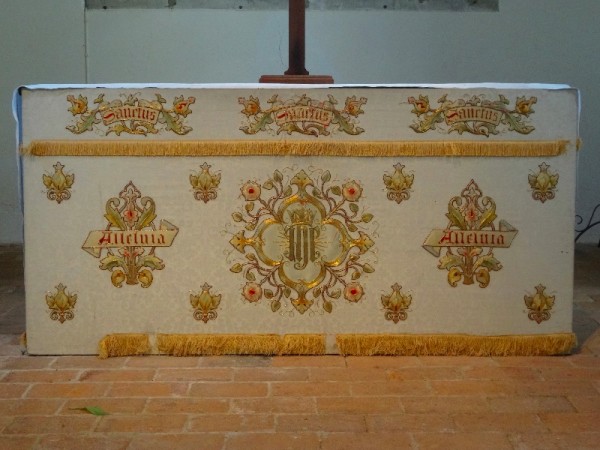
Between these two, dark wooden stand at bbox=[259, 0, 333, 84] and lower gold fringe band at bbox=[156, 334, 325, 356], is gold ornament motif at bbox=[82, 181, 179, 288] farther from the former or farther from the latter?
dark wooden stand at bbox=[259, 0, 333, 84]

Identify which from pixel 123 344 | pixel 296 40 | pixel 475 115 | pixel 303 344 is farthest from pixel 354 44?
pixel 123 344

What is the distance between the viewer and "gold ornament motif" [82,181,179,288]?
262 cm

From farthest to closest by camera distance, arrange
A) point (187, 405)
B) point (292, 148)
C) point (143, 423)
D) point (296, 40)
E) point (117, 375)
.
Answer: point (296, 40) < point (292, 148) < point (117, 375) < point (187, 405) < point (143, 423)

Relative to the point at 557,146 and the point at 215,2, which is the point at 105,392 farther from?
the point at 215,2

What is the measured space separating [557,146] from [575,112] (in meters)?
0.14

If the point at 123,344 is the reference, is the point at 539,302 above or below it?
above

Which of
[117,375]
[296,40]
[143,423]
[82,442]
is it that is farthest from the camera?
[296,40]

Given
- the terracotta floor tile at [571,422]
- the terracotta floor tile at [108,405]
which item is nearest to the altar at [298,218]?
the terracotta floor tile at [108,405]

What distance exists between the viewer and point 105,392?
91.4 inches

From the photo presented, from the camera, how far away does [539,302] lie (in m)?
2.67

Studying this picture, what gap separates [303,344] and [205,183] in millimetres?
700

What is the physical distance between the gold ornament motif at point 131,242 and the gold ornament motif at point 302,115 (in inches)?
18.9

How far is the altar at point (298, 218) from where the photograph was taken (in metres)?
2.59

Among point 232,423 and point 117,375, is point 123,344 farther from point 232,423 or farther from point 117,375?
point 232,423
